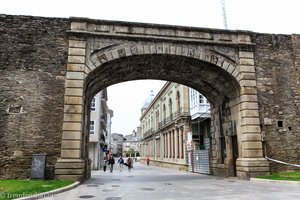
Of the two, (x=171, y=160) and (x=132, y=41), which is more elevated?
(x=132, y=41)

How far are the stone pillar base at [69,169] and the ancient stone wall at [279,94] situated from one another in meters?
8.86

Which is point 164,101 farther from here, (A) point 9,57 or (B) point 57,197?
(B) point 57,197

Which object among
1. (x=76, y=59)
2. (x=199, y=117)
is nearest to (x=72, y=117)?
(x=76, y=59)

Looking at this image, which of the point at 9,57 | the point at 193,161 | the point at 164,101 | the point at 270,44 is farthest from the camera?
the point at 164,101

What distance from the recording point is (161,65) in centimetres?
1491

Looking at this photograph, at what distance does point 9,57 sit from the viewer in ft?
41.3

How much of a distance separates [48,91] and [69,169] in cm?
363

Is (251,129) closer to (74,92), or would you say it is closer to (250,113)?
(250,113)

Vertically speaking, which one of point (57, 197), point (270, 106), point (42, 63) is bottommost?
point (57, 197)

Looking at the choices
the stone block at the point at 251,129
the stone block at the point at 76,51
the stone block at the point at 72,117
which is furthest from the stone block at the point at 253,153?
the stone block at the point at 76,51

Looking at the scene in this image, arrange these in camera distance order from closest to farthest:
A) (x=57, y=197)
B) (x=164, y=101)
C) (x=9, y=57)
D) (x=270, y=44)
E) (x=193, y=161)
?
(x=57, y=197)
(x=9, y=57)
(x=270, y=44)
(x=193, y=161)
(x=164, y=101)

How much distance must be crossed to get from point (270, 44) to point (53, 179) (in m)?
12.8

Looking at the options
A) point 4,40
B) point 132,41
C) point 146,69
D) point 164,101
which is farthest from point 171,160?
point 4,40

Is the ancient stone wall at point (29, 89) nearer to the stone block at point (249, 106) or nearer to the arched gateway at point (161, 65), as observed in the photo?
the arched gateway at point (161, 65)
